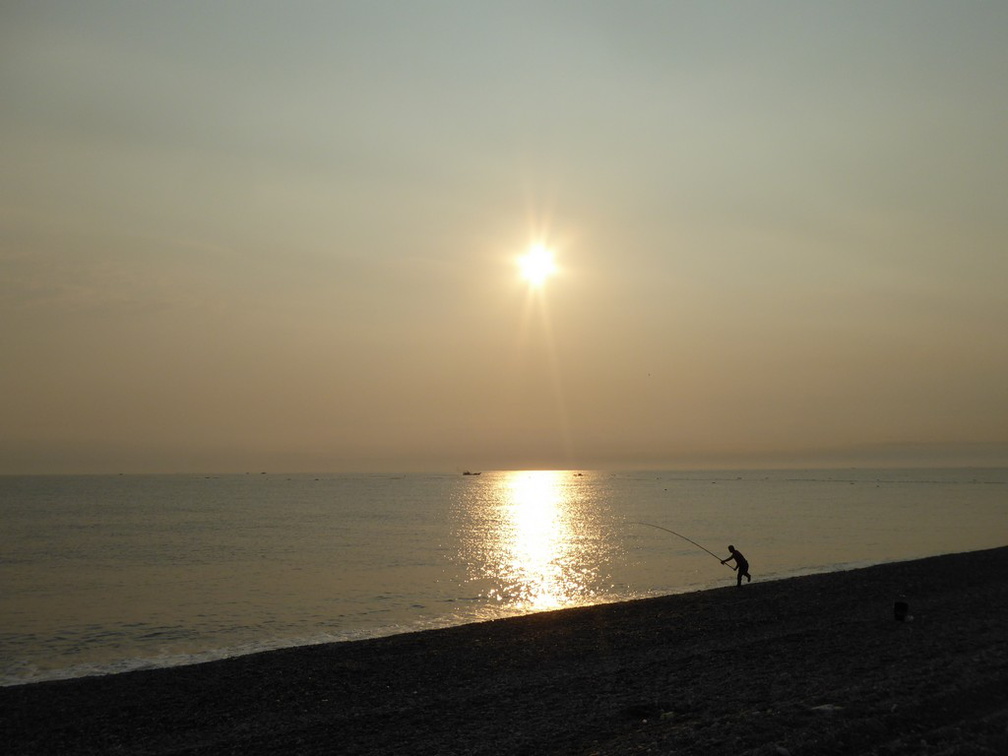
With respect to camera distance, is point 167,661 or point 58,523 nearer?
point 167,661

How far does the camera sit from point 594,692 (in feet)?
46.4

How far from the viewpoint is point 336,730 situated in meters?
12.6

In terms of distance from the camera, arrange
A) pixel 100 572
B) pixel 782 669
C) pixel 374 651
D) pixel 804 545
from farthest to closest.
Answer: pixel 804 545
pixel 100 572
pixel 374 651
pixel 782 669

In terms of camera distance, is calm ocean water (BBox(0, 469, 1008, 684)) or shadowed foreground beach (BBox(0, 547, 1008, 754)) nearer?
shadowed foreground beach (BBox(0, 547, 1008, 754))

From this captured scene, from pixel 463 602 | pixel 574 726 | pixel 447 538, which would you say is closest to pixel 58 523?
pixel 447 538

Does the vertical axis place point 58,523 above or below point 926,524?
above

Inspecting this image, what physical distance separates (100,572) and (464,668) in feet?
104

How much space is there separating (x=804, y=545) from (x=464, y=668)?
40.2 metres

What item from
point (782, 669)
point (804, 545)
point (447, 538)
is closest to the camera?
point (782, 669)

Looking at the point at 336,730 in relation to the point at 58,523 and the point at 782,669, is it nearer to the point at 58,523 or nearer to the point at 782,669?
the point at 782,669

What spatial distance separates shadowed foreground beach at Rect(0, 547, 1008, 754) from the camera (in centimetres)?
1053

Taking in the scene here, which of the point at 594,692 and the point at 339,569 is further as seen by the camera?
the point at 339,569

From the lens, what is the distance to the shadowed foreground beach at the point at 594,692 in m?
10.5

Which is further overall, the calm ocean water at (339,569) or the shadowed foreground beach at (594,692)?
the calm ocean water at (339,569)
